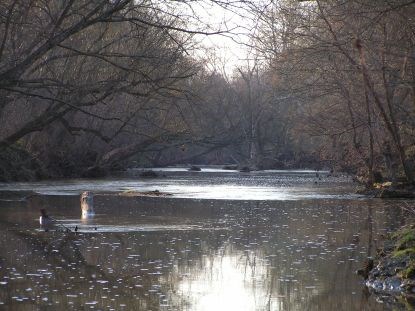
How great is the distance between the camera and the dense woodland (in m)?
13.1

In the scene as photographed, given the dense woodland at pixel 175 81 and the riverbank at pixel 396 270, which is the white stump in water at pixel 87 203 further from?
the riverbank at pixel 396 270

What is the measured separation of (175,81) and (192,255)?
3640 millimetres

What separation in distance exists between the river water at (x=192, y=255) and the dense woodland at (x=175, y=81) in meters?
2.45

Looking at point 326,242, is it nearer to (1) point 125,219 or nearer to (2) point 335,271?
(2) point 335,271

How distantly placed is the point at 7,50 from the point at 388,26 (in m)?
12.5

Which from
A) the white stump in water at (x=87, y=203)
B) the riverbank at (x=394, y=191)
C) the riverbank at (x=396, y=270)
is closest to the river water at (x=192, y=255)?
the riverbank at (x=396, y=270)

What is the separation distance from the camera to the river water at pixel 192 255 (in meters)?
12.3

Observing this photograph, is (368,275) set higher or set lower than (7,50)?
lower

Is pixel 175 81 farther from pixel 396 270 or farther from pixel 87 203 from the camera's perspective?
pixel 87 203

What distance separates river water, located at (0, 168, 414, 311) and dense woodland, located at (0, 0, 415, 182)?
8.05ft

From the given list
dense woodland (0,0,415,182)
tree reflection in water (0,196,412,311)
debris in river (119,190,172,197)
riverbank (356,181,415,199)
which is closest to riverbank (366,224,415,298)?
tree reflection in water (0,196,412,311)

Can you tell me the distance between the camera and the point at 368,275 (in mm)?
13703

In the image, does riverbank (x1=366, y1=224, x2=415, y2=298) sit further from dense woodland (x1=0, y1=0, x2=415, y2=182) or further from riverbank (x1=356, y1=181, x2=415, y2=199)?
riverbank (x1=356, y1=181, x2=415, y2=199)

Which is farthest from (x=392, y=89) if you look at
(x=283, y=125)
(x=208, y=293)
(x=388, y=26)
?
(x=283, y=125)
